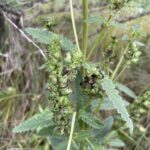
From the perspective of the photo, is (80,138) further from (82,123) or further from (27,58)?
(27,58)

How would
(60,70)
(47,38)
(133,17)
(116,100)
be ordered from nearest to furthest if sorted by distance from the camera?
(60,70)
(116,100)
(47,38)
(133,17)

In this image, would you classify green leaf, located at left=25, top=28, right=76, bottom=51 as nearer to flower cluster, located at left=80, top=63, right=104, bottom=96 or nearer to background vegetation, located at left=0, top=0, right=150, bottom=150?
flower cluster, located at left=80, top=63, right=104, bottom=96

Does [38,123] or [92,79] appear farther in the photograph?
[38,123]

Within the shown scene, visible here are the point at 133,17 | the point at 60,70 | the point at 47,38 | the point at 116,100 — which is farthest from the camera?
the point at 133,17

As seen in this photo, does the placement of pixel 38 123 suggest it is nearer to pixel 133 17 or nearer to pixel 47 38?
pixel 47 38

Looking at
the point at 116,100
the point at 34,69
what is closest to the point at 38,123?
the point at 116,100

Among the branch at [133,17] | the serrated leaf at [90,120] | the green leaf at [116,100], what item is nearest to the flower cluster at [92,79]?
the green leaf at [116,100]

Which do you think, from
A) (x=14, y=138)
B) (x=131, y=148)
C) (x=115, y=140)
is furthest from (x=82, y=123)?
(x=14, y=138)

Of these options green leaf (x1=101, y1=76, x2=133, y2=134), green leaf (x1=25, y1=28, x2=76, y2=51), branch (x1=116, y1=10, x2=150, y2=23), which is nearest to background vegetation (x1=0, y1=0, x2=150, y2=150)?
branch (x1=116, y1=10, x2=150, y2=23)

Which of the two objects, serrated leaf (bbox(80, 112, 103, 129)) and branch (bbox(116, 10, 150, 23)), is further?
branch (bbox(116, 10, 150, 23))

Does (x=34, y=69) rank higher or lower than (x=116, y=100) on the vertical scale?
lower

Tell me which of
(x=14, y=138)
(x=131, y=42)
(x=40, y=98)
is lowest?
(x=14, y=138)
